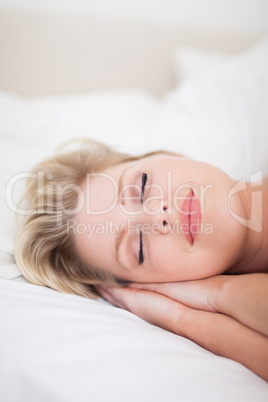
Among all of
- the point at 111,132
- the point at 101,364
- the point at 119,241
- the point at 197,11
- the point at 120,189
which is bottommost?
the point at 101,364

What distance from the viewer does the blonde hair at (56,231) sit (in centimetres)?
103

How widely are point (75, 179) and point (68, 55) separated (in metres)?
0.91

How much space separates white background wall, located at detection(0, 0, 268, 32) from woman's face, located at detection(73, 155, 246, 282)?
1.19 m

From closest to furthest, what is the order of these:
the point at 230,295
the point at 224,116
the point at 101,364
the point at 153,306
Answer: the point at 101,364 → the point at 230,295 → the point at 153,306 → the point at 224,116

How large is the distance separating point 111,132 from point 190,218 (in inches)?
28.2

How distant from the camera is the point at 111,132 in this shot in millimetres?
1515

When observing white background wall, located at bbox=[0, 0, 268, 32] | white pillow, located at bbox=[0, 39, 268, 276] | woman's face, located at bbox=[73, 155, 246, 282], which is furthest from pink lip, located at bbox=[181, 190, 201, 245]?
white background wall, located at bbox=[0, 0, 268, 32]

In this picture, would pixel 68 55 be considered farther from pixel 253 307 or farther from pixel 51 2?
pixel 253 307

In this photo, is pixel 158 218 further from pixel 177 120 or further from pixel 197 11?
pixel 197 11

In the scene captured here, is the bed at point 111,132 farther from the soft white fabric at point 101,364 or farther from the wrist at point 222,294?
the wrist at point 222,294

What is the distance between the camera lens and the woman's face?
931 mm

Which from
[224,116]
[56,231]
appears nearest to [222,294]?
[56,231]

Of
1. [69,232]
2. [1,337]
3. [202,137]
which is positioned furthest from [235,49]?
[1,337]

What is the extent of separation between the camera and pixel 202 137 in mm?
1392
